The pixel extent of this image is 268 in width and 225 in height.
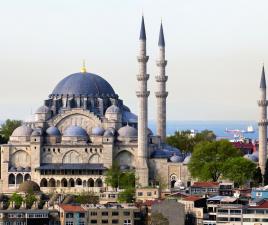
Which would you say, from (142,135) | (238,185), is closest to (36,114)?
(142,135)

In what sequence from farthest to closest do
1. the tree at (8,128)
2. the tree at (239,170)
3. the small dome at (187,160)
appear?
the tree at (8,128)
the small dome at (187,160)
the tree at (239,170)

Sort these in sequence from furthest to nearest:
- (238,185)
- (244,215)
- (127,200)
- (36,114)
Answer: (36,114), (238,185), (127,200), (244,215)

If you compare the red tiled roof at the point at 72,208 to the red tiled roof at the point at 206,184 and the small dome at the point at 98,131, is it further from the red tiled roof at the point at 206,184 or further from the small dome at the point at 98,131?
the small dome at the point at 98,131

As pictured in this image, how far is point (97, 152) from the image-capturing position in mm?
85750

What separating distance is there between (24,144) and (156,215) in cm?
2046

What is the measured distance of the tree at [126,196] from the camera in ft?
249

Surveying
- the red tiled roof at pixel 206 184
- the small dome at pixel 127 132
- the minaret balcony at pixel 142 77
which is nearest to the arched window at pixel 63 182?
the small dome at pixel 127 132

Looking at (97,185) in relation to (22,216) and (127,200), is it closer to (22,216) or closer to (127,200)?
(127,200)

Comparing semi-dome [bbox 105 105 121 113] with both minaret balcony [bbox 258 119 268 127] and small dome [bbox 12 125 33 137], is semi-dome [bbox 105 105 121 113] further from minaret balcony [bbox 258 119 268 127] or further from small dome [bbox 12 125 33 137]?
minaret balcony [bbox 258 119 268 127]

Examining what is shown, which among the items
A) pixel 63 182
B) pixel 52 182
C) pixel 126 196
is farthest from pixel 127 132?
pixel 126 196

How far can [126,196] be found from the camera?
76.2 metres

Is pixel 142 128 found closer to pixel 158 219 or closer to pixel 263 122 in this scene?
pixel 263 122

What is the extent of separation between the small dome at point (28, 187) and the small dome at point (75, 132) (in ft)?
17.8

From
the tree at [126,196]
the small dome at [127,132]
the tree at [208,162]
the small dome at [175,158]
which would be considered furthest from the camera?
the small dome at [127,132]
